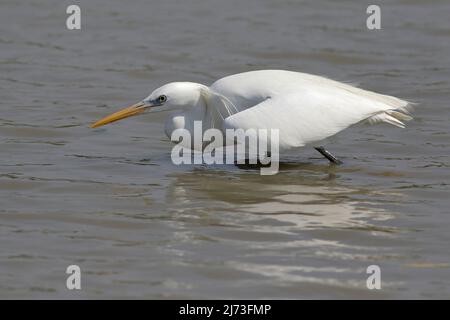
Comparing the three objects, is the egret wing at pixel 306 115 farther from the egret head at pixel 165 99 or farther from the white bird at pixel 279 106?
the egret head at pixel 165 99

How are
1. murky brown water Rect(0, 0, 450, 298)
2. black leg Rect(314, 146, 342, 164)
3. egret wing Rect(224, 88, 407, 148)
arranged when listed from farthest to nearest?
black leg Rect(314, 146, 342, 164)
egret wing Rect(224, 88, 407, 148)
murky brown water Rect(0, 0, 450, 298)

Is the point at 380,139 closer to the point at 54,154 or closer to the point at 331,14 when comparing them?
the point at 54,154

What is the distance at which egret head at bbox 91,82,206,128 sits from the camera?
34.4 feet

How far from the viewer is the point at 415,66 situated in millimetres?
15164

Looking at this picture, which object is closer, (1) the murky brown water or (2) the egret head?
(1) the murky brown water

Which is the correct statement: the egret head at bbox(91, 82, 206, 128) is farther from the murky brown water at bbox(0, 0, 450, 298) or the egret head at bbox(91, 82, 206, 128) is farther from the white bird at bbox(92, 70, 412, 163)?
the murky brown water at bbox(0, 0, 450, 298)

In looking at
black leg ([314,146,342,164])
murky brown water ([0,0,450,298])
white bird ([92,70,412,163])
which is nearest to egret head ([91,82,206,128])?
white bird ([92,70,412,163])

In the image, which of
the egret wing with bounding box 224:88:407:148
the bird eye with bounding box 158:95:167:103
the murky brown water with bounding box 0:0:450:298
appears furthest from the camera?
the bird eye with bounding box 158:95:167:103

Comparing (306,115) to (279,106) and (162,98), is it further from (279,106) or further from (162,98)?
(162,98)

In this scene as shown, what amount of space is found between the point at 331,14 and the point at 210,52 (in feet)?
9.49

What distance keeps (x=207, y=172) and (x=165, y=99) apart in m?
0.87

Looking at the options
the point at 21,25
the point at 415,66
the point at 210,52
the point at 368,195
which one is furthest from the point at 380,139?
the point at 21,25

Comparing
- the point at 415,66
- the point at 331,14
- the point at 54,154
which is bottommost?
the point at 54,154

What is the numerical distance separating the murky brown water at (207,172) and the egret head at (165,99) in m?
0.59
